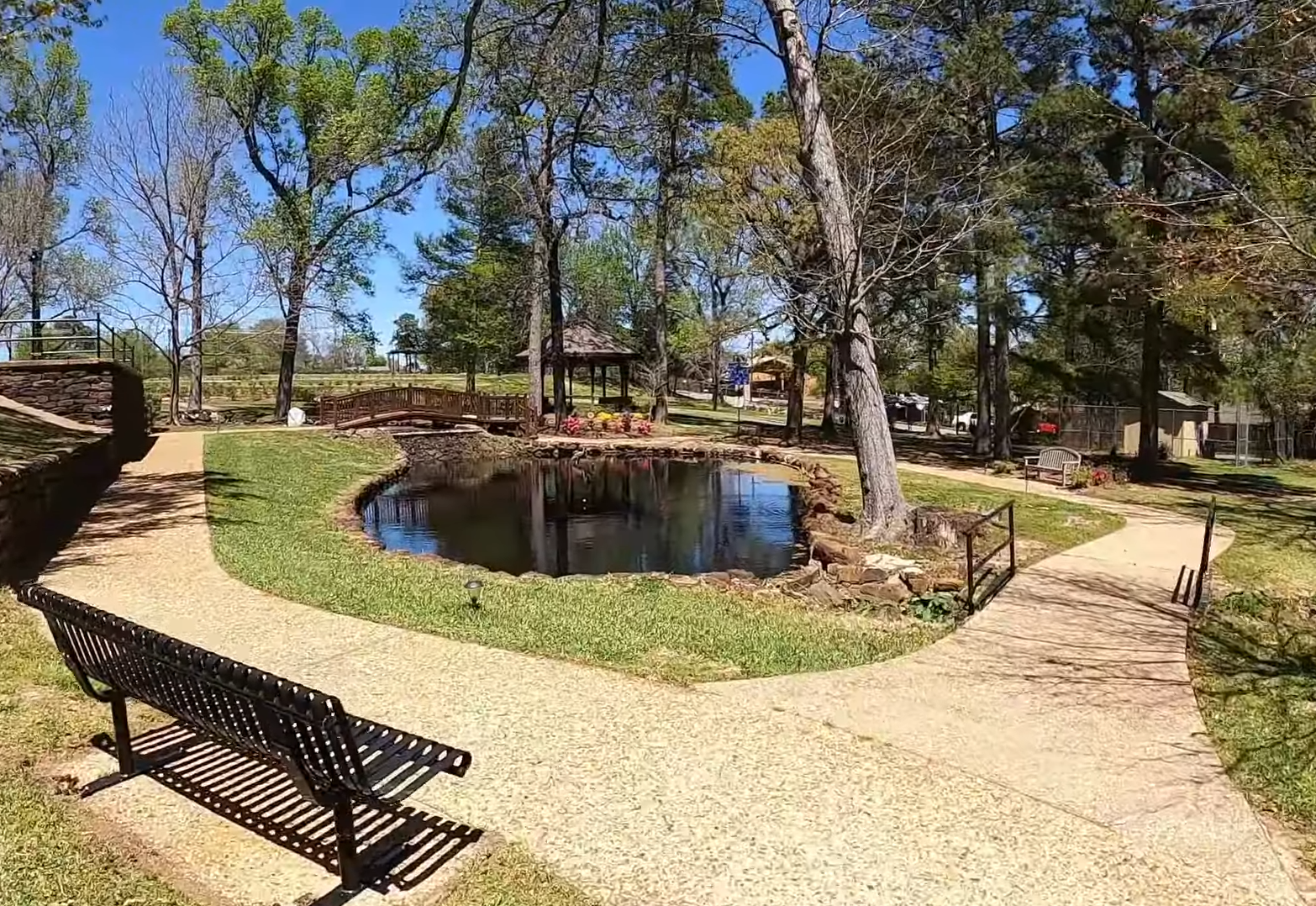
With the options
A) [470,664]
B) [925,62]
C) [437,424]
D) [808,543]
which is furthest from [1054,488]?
[437,424]

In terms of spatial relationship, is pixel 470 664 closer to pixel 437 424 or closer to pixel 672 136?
pixel 437 424

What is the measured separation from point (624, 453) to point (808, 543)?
12.7 metres

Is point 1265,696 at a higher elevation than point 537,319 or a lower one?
lower

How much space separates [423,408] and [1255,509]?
70.7 feet

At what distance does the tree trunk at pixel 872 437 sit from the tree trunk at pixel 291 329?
2280 cm

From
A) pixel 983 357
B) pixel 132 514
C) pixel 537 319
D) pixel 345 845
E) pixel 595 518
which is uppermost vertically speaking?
pixel 537 319

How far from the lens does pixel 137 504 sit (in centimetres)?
1128

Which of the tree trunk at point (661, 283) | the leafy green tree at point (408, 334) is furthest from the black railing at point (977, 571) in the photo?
the leafy green tree at point (408, 334)

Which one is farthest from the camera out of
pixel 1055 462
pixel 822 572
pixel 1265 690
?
pixel 1055 462

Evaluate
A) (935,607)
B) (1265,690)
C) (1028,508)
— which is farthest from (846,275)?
(1265,690)

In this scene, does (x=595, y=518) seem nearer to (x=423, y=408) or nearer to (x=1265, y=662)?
(x=1265, y=662)

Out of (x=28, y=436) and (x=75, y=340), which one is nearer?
(x=28, y=436)

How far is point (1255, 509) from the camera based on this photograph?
14.4 m

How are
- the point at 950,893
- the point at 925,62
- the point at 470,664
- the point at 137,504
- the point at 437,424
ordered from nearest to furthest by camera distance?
the point at 950,893 → the point at 470,664 → the point at 137,504 → the point at 925,62 → the point at 437,424
